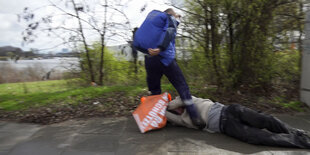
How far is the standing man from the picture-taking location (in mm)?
3137

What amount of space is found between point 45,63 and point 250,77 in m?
5.32

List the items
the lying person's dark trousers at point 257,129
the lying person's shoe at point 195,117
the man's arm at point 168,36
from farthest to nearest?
the lying person's shoe at point 195,117 → the man's arm at point 168,36 → the lying person's dark trousers at point 257,129

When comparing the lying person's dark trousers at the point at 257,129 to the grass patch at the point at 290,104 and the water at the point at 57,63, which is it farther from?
the water at the point at 57,63

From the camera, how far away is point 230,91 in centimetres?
490

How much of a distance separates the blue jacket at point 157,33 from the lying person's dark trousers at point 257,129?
50.2 inches

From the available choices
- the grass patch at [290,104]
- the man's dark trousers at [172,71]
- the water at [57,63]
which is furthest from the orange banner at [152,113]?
the water at [57,63]

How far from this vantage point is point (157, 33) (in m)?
3.16

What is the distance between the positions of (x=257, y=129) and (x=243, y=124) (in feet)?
0.60

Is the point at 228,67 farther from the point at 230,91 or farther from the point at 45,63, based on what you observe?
the point at 45,63

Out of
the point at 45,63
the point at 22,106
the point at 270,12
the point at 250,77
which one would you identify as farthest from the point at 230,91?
the point at 45,63

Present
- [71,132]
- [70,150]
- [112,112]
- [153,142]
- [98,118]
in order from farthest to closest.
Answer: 1. [112,112]
2. [98,118]
3. [71,132]
4. [153,142]
5. [70,150]

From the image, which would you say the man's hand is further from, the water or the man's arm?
the water

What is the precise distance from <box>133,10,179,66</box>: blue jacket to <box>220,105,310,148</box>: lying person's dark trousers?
1.28 meters

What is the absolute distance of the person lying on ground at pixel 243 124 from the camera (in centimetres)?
282
